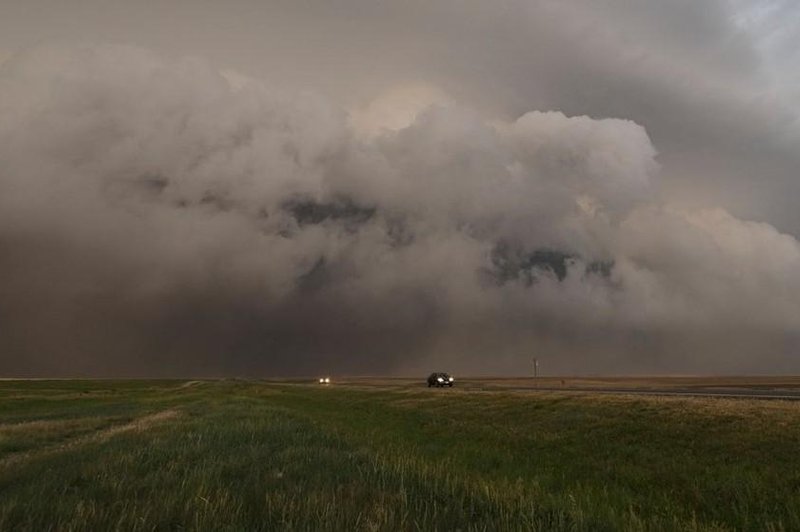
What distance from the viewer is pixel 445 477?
32.9 feet

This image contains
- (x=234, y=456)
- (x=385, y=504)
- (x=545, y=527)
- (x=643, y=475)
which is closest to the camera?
(x=545, y=527)

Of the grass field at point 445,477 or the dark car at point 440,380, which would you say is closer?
the grass field at point 445,477

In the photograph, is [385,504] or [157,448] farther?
[157,448]

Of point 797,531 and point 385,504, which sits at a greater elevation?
point 385,504

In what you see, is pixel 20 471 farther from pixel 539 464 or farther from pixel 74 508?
pixel 539 464

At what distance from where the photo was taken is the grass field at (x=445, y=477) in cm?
620

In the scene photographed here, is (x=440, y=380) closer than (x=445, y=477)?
No

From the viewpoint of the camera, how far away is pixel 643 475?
14672 millimetres

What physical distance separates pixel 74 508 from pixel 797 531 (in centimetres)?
1060

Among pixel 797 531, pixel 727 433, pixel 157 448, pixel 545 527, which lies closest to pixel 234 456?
pixel 157 448

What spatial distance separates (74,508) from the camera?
21.0 feet

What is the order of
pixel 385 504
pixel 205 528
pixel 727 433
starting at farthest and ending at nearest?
pixel 727 433
pixel 385 504
pixel 205 528

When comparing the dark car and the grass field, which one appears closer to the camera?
the grass field

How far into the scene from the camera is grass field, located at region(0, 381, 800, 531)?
20.3 feet
